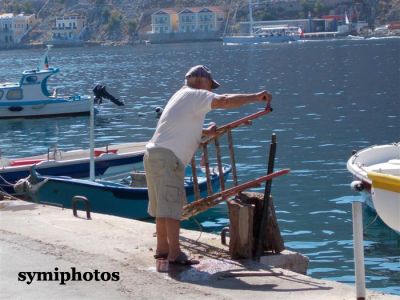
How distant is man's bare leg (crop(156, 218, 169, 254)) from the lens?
353 inches

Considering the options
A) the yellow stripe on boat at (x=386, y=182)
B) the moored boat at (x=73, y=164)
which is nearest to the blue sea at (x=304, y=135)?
the moored boat at (x=73, y=164)

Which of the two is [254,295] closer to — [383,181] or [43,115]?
[383,181]

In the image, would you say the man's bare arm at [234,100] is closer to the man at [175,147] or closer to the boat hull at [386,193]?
the man at [175,147]

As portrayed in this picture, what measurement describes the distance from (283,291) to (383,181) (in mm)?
2240

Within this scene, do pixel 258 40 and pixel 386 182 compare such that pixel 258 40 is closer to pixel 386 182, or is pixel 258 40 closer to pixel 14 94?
pixel 14 94

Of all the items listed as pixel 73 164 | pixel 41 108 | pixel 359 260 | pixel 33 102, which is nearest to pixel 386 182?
pixel 359 260

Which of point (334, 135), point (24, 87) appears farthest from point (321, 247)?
point (24, 87)

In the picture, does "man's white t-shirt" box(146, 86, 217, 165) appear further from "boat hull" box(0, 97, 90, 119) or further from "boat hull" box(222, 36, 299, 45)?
"boat hull" box(222, 36, 299, 45)

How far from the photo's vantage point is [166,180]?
8.77 m

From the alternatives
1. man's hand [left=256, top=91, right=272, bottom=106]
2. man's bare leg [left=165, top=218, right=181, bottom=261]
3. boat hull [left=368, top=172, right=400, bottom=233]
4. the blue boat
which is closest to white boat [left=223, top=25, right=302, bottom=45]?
the blue boat

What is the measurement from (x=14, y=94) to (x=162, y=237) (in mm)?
33037

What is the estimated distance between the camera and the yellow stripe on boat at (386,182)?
9.67m

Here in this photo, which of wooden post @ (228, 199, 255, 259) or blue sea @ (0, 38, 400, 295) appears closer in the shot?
wooden post @ (228, 199, 255, 259)

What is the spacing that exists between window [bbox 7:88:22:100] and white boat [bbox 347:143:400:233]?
2473 centimetres
